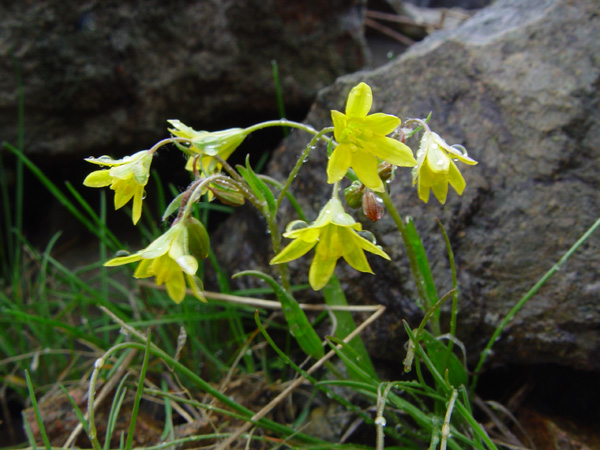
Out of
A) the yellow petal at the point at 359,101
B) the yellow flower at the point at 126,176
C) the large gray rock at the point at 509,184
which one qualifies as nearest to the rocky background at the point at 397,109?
the large gray rock at the point at 509,184

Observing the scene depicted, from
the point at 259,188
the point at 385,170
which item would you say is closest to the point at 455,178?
the point at 385,170

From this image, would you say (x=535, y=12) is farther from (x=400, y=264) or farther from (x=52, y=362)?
(x=52, y=362)

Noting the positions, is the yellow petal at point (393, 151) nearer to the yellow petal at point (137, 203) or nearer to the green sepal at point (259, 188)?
the green sepal at point (259, 188)

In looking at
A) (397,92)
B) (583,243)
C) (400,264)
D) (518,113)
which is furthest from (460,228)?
(397,92)

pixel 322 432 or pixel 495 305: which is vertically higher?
pixel 495 305

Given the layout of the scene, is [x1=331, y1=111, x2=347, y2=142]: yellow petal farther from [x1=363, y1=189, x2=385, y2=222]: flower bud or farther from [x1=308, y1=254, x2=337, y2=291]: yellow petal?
[x1=308, y1=254, x2=337, y2=291]: yellow petal

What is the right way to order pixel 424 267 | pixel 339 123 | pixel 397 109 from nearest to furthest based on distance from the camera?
pixel 339 123 → pixel 424 267 → pixel 397 109

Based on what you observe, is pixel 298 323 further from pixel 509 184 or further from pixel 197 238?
pixel 509 184
